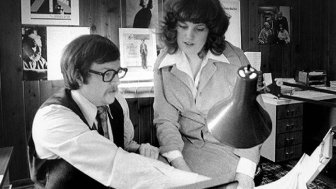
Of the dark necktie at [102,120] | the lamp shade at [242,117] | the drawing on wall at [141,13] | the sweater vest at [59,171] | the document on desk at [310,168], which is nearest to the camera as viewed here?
the lamp shade at [242,117]

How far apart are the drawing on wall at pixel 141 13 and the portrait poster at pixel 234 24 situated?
2.79 feet

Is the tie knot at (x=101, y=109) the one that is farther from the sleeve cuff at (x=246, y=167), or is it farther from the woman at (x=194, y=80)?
the sleeve cuff at (x=246, y=167)

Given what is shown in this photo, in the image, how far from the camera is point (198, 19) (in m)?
1.43

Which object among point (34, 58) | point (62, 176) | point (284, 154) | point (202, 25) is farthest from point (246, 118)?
point (284, 154)

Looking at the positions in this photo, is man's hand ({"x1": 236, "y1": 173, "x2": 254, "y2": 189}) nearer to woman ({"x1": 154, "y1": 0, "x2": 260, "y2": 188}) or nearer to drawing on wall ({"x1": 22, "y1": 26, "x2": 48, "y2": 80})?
woman ({"x1": 154, "y1": 0, "x2": 260, "y2": 188})

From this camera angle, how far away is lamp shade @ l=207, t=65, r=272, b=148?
2.13ft

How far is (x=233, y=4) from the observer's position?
3.49m

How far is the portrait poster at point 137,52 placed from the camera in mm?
3031

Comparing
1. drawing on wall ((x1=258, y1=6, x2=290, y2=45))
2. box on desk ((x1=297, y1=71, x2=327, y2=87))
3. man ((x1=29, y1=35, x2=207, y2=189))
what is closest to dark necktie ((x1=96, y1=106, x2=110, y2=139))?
man ((x1=29, y1=35, x2=207, y2=189))

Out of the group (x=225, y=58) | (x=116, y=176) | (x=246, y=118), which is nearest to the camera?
(x=246, y=118)

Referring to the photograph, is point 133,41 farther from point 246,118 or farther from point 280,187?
point 246,118

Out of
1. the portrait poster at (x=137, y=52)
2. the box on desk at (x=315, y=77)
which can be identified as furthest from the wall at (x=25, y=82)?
the box on desk at (x=315, y=77)

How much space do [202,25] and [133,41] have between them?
167 cm

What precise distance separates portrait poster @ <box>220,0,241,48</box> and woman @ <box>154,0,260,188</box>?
6.44 ft
